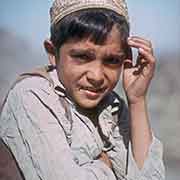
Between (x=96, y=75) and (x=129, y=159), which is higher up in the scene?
(x=96, y=75)

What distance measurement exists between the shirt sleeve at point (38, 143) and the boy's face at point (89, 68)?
0.28 feet

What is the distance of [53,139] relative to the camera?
3.25ft

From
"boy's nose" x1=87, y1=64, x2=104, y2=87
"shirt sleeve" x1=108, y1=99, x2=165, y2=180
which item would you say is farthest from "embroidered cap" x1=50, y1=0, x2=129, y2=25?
"shirt sleeve" x1=108, y1=99, x2=165, y2=180

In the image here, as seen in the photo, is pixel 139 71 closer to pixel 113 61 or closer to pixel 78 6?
pixel 113 61

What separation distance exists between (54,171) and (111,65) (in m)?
0.26

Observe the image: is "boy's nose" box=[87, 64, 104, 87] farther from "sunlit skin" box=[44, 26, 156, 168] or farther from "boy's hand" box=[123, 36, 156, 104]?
"boy's hand" box=[123, 36, 156, 104]

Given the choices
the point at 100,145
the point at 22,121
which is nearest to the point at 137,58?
the point at 100,145

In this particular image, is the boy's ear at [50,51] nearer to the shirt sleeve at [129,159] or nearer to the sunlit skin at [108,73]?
the sunlit skin at [108,73]

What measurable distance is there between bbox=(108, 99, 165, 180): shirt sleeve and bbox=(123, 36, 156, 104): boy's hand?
0.07 meters

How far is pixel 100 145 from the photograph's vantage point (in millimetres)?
1124

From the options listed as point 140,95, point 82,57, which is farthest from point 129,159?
point 82,57

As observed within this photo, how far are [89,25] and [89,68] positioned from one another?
0.29 ft

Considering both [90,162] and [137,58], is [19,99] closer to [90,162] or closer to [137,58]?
[90,162]

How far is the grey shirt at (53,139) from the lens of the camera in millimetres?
979
